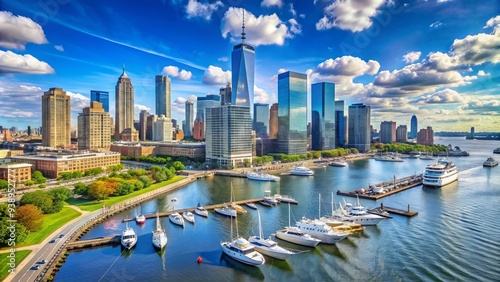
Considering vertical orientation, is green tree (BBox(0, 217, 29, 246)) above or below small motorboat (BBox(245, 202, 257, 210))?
above

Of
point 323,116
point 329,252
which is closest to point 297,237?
point 329,252

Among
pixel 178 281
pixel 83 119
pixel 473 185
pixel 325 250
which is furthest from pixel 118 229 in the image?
pixel 83 119

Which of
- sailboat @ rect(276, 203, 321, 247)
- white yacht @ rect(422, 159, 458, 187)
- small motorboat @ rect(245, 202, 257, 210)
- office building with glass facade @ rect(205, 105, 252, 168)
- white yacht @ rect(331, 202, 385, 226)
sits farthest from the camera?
office building with glass facade @ rect(205, 105, 252, 168)

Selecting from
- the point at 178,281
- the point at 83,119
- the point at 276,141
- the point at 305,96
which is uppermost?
the point at 305,96

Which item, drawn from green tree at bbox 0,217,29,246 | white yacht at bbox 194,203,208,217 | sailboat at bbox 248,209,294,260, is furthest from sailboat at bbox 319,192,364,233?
green tree at bbox 0,217,29,246

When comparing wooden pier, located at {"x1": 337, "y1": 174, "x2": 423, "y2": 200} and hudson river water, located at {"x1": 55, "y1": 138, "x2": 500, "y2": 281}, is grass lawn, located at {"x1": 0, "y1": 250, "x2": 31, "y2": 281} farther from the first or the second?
wooden pier, located at {"x1": 337, "y1": 174, "x2": 423, "y2": 200}

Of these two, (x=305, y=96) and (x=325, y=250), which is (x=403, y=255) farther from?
(x=305, y=96)

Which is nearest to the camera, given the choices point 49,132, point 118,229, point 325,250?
point 325,250
